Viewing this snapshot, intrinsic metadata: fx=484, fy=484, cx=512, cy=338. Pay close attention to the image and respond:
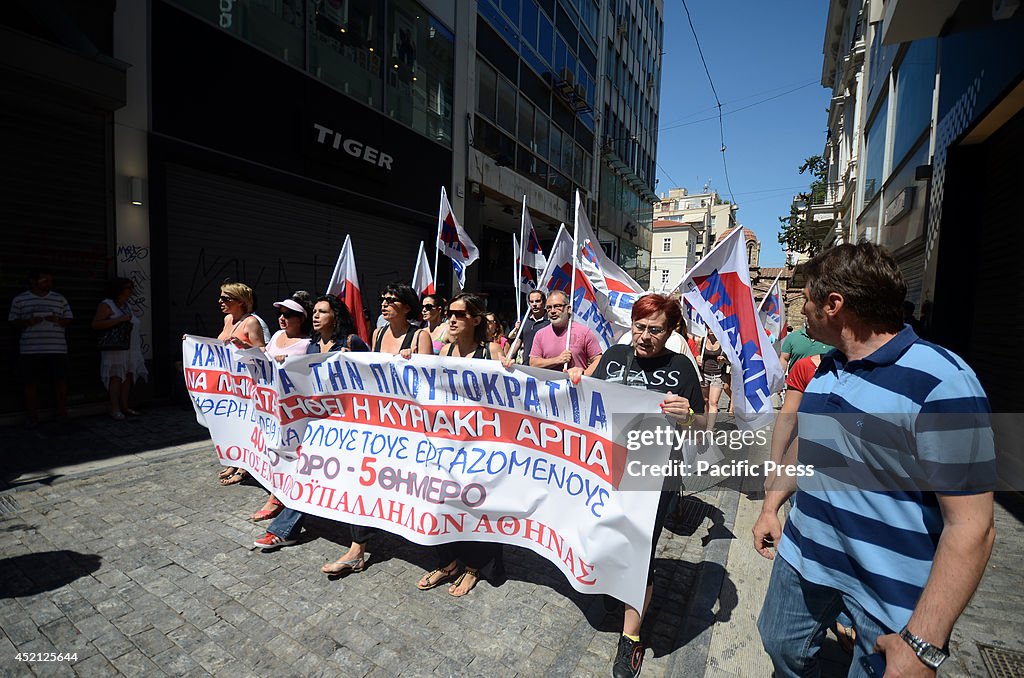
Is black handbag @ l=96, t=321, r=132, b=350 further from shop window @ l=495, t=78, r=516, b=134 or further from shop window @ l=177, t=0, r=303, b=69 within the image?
shop window @ l=495, t=78, r=516, b=134

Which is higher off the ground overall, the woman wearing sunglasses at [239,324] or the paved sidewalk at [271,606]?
the woman wearing sunglasses at [239,324]

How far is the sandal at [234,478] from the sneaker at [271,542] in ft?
4.38

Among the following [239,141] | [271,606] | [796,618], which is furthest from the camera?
[239,141]

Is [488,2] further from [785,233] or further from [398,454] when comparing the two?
[785,233]

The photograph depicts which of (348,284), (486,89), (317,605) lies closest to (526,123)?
(486,89)

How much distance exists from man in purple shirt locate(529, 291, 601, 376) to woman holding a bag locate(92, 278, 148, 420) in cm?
555

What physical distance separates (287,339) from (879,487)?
405 cm

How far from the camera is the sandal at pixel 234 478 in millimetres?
4500

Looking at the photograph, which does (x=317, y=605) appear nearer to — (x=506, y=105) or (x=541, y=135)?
(x=506, y=105)

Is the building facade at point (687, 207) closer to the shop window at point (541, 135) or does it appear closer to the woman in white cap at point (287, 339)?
the shop window at point (541, 135)

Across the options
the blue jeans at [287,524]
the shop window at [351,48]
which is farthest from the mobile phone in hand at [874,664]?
the shop window at [351,48]

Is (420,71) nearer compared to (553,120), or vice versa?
(420,71)

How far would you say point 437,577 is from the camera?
10.0 feet

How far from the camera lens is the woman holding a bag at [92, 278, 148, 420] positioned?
630 cm
